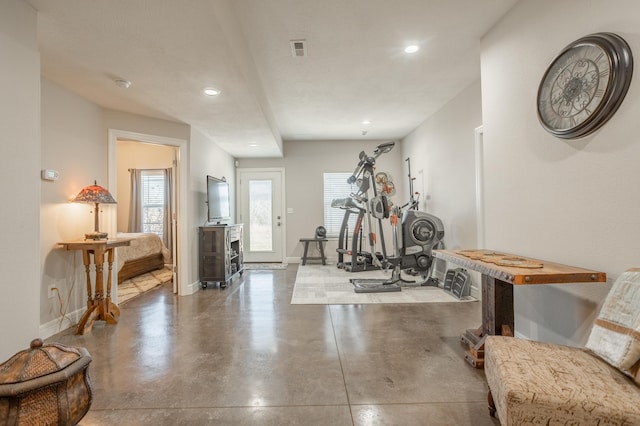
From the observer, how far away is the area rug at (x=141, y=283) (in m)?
4.27

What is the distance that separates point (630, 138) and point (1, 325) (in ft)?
11.8

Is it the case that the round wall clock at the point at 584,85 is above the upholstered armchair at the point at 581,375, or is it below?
above

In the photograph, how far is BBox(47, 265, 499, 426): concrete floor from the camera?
1699mm

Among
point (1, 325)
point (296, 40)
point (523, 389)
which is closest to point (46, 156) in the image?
point (1, 325)

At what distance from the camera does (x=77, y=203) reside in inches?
128

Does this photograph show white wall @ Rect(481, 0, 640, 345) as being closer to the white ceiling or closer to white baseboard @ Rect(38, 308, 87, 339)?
the white ceiling

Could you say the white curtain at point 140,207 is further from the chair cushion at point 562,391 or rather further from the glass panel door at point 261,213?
the chair cushion at point 562,391

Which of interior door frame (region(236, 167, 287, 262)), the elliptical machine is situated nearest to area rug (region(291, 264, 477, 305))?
the elliptical machine

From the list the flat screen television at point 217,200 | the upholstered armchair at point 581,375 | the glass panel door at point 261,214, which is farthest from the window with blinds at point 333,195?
the upholstered armchair at point 581,375

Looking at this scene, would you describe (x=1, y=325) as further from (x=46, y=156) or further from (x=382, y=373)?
(x=382, y=373)

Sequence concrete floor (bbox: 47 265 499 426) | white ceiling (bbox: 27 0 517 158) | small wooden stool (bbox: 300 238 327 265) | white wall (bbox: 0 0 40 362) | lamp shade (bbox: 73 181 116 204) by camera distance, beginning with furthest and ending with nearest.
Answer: small wooden stool (bbox: 300 238 327 265) < lamp shade (bbox: 73 181 116 204) < white ceiling (bbox: 27 0 517 158) < white wall (bbox: 0 0 40 362) < concrete floor (bbox: 47 265 499 426)

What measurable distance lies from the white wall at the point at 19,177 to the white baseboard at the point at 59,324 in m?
1.05

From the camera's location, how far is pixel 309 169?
6930mm

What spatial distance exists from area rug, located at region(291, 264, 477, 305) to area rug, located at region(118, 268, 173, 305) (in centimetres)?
225
